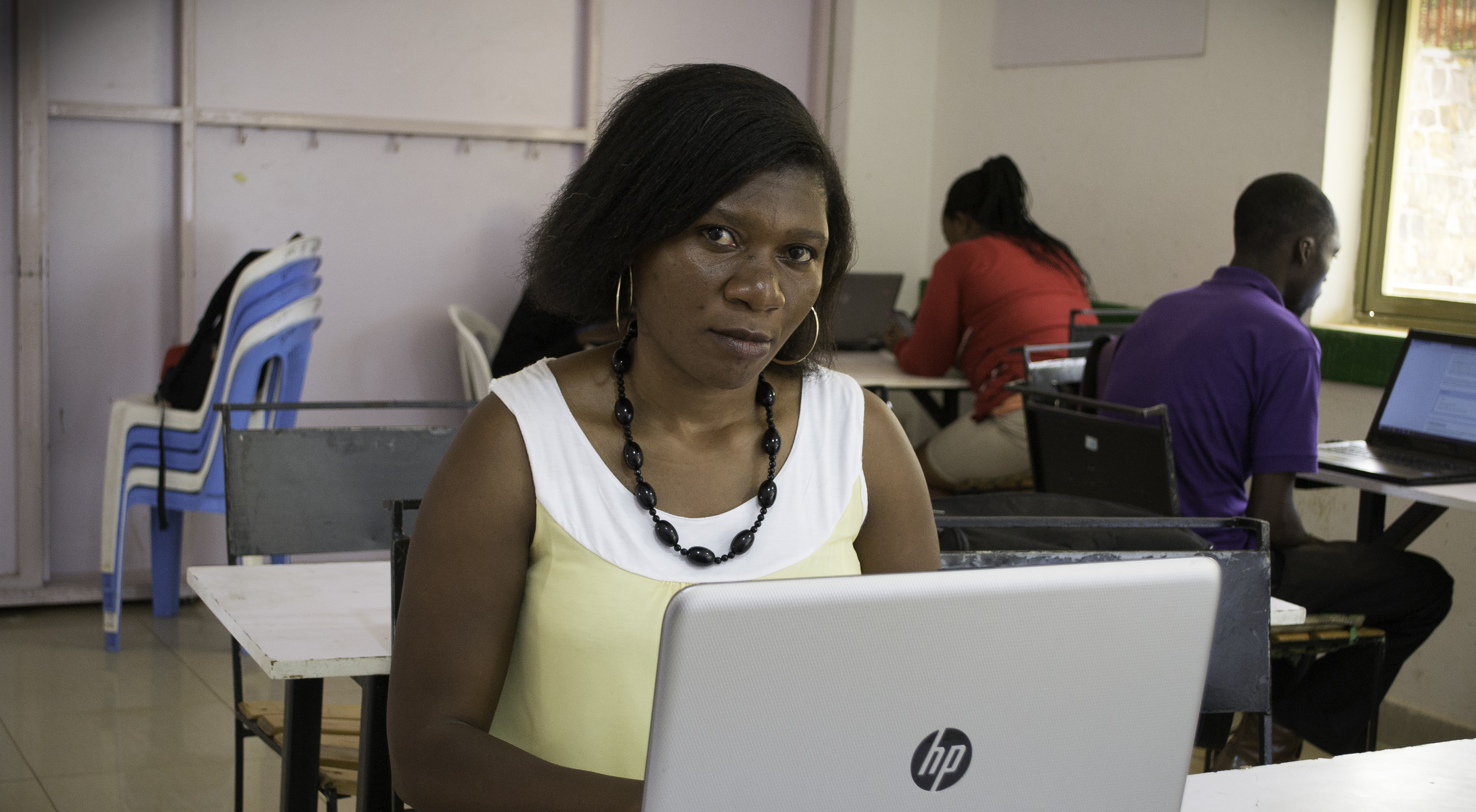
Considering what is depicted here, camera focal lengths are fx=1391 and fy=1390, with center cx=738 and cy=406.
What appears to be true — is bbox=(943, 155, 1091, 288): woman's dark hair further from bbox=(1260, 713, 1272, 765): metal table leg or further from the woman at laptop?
the woman at laptop

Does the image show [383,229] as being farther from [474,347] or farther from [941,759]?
[941,759]

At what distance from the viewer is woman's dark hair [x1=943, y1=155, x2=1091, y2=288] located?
14.5 feet

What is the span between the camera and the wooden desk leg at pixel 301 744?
1.73 metres

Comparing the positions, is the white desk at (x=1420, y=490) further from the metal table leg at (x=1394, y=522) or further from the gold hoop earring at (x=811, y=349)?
the gold hoop earring at (x=811, y=349)

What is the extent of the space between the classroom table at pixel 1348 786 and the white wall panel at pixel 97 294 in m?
3.88

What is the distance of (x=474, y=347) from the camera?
13.3ft

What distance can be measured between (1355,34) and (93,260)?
12.2ft

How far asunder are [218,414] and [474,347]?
2.38 ft

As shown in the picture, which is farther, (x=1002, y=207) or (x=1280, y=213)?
(x=1002, y=207)

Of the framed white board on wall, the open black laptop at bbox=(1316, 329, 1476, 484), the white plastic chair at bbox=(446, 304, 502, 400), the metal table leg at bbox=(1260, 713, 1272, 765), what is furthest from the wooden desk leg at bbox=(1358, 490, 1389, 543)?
the white plastic chair at bbox=(446, 304, 502, 400)

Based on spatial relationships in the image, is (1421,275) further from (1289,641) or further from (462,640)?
(462,640)

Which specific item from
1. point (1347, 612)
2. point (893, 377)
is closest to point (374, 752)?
point (1347, 612)

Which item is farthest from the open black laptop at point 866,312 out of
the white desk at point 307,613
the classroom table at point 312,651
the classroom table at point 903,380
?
the classroom table at point 312,651

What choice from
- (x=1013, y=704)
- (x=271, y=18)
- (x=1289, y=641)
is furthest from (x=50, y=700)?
(x=1013, y=704)
